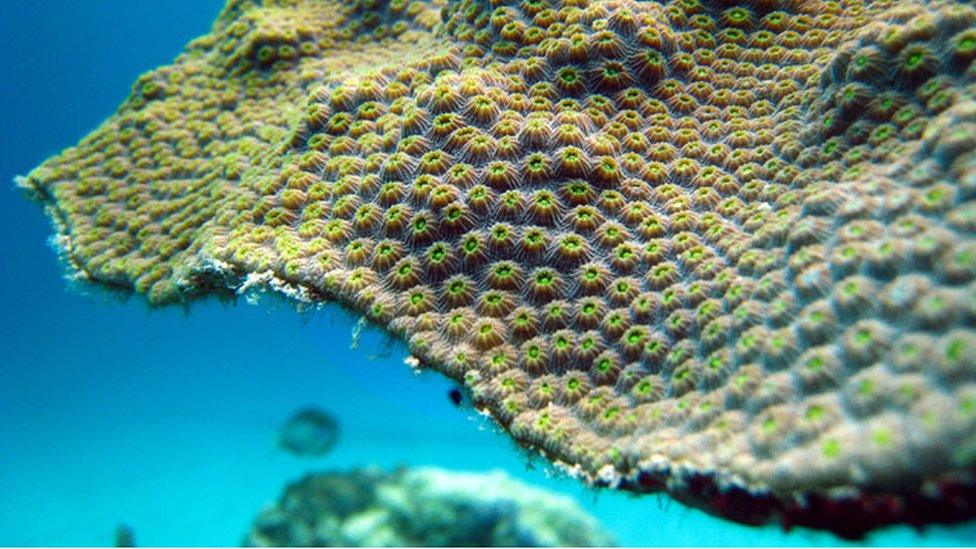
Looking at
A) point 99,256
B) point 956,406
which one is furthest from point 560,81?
point 99,256

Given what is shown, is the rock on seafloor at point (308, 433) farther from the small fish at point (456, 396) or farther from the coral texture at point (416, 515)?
the small fish at point (456, 396)

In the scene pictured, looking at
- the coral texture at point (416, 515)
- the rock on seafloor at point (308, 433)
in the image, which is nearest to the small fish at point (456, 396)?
the coral texture at point (416, 515)

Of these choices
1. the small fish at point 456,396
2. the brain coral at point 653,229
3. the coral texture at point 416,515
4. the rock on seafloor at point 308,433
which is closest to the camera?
the brain coral at point 653,229

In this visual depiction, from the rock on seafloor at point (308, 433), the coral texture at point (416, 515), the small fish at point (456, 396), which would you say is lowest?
the small fish at point (456, 396)

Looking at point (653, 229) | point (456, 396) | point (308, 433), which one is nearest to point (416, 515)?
point (456, 396)

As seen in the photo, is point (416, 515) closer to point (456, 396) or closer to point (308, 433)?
point (456, 396)

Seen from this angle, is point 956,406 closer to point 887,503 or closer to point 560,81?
point 887,503
